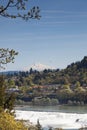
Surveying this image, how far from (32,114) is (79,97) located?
43.0 meters

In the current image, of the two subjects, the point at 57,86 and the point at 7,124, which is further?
the point at 57,86

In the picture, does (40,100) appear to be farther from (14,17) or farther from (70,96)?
(14,17)

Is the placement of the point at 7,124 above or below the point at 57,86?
below

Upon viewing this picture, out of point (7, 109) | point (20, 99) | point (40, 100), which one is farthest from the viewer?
point (20, 99)

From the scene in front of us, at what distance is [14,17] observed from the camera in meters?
5.45

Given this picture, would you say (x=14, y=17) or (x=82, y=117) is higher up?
(x=14, y=17)

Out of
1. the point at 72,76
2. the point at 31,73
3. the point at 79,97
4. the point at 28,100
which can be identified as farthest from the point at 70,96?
the point at 31,73

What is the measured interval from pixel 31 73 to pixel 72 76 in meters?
27.3

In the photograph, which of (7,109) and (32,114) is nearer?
(7,109)

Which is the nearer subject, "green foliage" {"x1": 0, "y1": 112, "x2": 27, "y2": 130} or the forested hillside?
"green foliage" {"x1": 0, "y1": 112, "x2": 27, "y2": 130}

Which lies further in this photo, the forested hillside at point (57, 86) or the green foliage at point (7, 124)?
the forested hillside at point (57, 86)

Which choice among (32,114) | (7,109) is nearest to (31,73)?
(32,114)

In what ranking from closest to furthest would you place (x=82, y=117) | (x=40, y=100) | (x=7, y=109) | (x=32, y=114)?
(x=7, y=109) < (x=82, y=117) < (x=32, y=114) < (x=40, y=100)

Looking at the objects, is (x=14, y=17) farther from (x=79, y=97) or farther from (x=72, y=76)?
(x=72, y=76)
